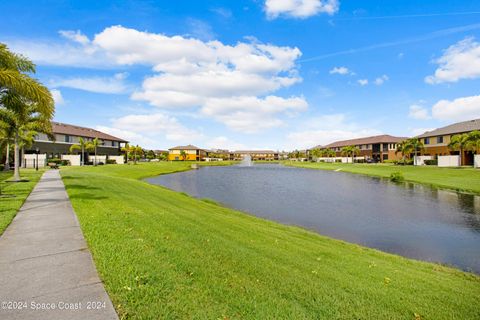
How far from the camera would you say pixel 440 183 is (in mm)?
41156

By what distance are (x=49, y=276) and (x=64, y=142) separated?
75.3 meters

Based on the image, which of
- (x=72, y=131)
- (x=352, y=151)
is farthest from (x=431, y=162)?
(x=72, y=131)

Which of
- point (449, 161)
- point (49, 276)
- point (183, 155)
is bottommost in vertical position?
point (49, 276)

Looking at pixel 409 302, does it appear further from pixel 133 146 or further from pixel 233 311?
pixel 133 146

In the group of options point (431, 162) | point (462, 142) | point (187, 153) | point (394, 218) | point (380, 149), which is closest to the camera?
point (394, 218)

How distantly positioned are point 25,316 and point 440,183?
4993 centimetres

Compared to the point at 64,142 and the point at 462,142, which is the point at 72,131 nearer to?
the point at 64,142

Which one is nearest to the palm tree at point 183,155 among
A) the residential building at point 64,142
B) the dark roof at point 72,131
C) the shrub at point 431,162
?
the residential building at point 64,142

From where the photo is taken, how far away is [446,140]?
68.1 meters

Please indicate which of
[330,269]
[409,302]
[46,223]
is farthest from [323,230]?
[46,223]

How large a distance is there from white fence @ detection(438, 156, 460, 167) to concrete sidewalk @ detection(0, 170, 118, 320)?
2818 inches

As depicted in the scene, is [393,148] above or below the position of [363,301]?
above

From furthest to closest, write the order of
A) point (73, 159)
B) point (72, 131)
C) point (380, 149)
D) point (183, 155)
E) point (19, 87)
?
1. point (183, 155)
2. point (380, 149)
3. point (72, 131)
4. point (73, 159)
5. point (19, 87)

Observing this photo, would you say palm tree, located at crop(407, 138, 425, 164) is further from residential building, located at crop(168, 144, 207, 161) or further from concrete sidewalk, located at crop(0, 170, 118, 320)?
residential building, located at crop(168, 144, 207, 161)
